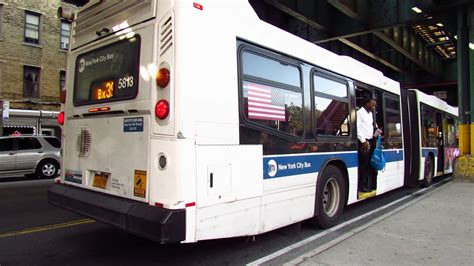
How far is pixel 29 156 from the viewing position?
14547 millimetres

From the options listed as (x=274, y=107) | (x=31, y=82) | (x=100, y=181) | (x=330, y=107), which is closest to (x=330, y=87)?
(x=330, y=107)

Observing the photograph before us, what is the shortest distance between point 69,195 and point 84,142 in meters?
0.69

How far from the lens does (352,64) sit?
731 centimetres

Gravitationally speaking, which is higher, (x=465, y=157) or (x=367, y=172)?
(x=465, y=157)

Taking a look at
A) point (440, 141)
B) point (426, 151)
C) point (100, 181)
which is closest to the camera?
point (100, 181)

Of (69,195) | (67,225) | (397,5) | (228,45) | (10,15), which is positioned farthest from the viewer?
(10,15)

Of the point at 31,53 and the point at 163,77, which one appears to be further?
the point at 31,53

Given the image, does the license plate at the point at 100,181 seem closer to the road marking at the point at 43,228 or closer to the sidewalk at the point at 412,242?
the road marking at the point at 43,228

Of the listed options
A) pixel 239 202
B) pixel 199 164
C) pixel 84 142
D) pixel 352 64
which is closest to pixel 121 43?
pixel 84 142

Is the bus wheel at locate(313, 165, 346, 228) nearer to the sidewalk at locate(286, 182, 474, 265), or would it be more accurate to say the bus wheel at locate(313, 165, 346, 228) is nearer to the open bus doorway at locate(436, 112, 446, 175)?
the sidewalk at locate(286, 182, 474, 265)

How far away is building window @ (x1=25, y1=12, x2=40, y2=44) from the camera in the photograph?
955 inches

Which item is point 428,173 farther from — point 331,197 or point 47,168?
point 47,168

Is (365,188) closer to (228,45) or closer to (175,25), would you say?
(228,45)

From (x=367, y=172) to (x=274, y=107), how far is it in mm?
3532
